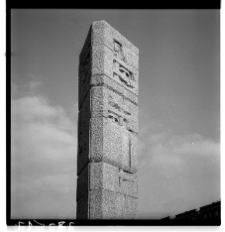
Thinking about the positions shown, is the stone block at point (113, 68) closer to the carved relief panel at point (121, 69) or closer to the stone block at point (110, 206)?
the carved relief panel at point (121, 69)

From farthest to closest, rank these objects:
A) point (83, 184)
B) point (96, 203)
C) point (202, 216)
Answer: point (83, 184) < point (96, 203) < point (202, 216)

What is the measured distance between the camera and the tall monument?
4656mm

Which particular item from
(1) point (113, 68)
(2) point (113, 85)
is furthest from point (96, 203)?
(1) point (113, 68)

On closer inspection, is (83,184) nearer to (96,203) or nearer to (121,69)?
(96,203)

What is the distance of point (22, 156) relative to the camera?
4586mm

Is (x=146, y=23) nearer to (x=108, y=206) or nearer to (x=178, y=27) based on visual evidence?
(x=178, y=27)

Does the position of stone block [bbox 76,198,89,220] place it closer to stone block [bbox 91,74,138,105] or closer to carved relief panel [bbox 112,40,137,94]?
stone block [bbox 91,74,138,105]

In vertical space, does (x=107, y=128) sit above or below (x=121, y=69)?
below

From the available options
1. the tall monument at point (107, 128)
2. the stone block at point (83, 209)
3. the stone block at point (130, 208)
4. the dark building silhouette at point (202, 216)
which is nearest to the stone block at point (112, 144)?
the tall monument at point (107, 128)

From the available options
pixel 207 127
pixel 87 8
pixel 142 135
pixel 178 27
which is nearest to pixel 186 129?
pixel 207 127

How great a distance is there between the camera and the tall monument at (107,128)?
4.66m

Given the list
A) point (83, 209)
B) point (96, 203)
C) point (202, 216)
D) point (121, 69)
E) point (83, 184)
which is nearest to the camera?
point (202, 216)

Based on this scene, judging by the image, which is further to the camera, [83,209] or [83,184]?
[83,184]

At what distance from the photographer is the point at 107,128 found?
15.7 feet
